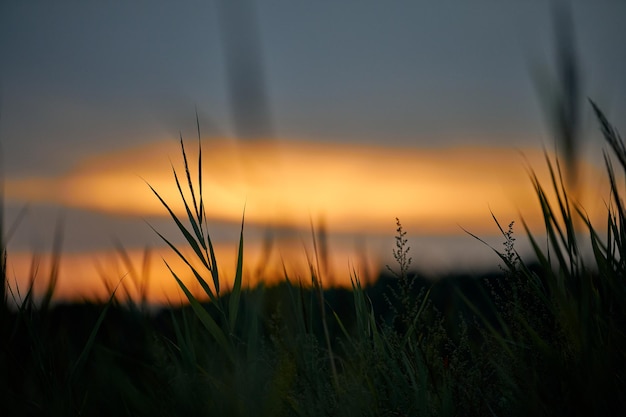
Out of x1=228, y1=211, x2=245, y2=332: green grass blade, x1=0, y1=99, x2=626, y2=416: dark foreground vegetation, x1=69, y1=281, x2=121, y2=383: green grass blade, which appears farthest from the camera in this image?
x1=69, y1=281, x2=121, y2=383: green grass blade

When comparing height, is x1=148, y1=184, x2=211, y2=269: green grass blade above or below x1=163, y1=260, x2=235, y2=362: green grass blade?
above

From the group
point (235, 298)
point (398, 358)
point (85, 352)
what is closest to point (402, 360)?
point (398, 358)

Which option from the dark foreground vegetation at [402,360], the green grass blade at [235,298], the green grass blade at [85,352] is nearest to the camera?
the dark foreground vegetation at [402,360]

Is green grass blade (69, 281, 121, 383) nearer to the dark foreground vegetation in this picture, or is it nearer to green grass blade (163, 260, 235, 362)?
the dark foreground vegetation

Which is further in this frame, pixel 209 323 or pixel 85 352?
pixel 85 352

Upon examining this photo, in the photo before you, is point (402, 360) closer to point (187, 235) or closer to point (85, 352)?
point (187, 235)

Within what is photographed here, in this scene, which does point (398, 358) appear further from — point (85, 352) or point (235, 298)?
point (85, 352)

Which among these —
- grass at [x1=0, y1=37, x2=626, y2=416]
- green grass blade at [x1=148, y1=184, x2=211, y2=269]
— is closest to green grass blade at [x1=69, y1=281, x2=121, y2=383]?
grass at [x1=0, y1=37, x2=626, y2=416]

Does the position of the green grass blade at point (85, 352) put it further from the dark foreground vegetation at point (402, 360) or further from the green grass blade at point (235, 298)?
the green grass blade at point (235, 298)

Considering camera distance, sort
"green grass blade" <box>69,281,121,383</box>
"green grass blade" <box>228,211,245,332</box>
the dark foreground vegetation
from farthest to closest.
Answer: "green grass blade" <box>69,281,121,383</box>, "green grass blade" <box>228,211,245,332</box>, the dark foreground vegetation

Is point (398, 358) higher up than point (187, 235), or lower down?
lower down

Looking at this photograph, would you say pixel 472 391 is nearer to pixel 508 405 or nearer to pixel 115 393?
pixel 508 405

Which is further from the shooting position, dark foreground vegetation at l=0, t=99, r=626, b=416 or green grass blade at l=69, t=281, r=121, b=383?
green grass blade at l=69, t=281, r=121, b=383

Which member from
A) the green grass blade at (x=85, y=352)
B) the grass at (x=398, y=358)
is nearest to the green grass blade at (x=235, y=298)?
the grass at (x=398, y=358)
